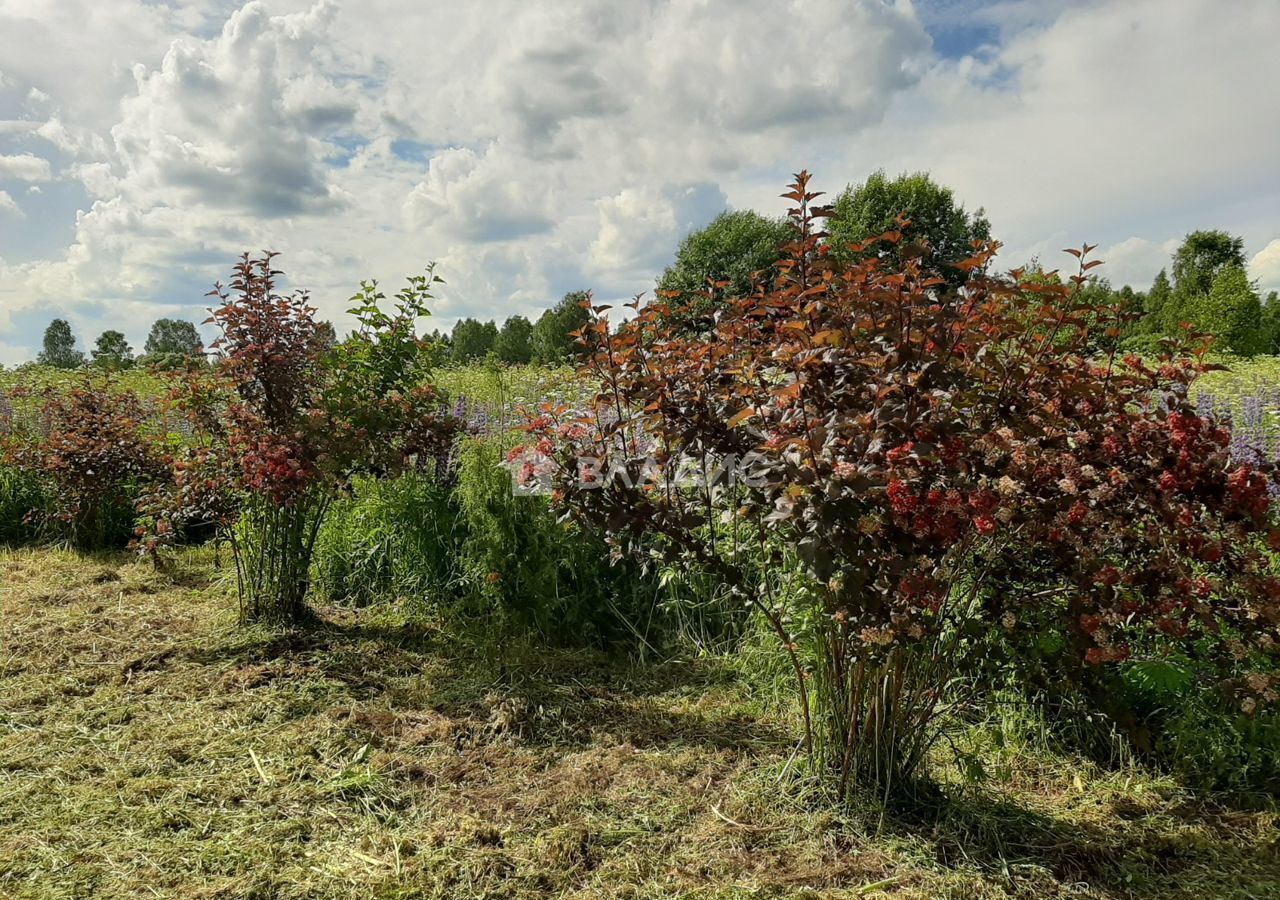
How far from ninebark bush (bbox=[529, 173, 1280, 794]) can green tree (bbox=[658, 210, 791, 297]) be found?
21.7 metres

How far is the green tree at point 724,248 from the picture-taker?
24031mm

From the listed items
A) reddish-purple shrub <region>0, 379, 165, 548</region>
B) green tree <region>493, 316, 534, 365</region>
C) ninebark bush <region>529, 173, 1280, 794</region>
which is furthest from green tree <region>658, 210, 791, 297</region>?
ninebark bush <region>529, 173, 1280, 794</region>

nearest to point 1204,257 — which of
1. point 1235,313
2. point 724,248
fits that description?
point 1235,313

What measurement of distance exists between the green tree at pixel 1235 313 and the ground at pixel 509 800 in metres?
19.4

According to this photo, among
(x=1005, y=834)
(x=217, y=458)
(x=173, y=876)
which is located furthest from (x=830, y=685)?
(x=217, y=458)

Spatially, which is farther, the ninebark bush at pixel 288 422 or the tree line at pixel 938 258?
the tree line at pixel 938 258

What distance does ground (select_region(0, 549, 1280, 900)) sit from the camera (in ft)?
7.38

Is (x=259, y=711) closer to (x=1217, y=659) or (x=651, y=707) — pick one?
(x=651, y=707)

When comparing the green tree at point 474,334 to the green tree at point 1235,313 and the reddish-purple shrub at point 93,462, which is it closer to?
the green tree at point 1235,313

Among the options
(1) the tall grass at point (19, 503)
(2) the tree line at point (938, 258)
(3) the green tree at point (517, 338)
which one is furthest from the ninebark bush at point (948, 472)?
(3) the green tree at point (517, 338)

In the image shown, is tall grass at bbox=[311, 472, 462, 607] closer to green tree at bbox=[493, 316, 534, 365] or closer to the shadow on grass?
the shadow on grass

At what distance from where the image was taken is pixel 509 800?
263 centimetres

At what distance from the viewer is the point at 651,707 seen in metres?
3.38

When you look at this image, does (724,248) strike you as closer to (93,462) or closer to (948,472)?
(93,462)
